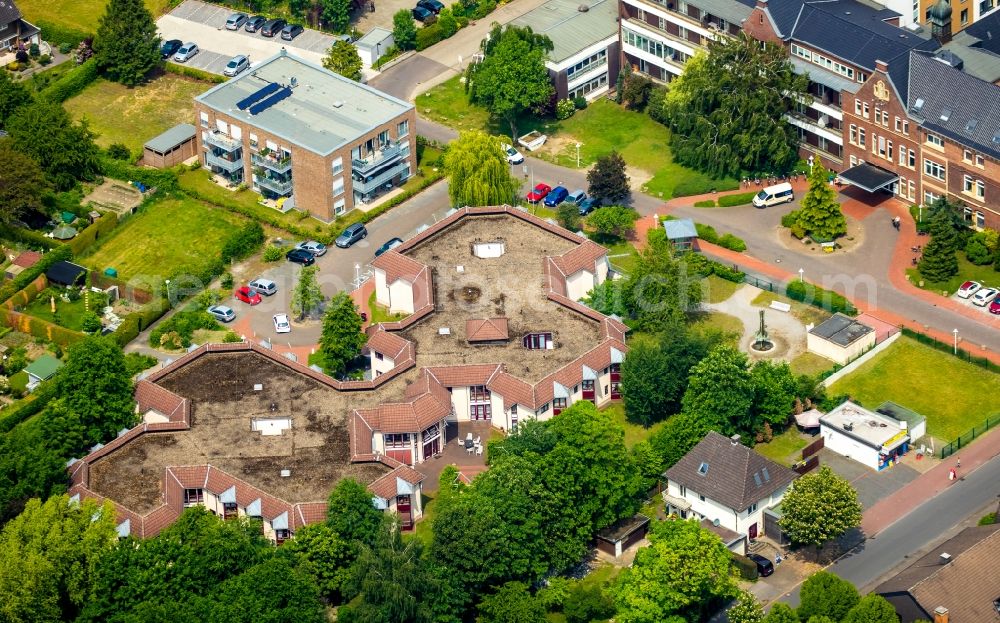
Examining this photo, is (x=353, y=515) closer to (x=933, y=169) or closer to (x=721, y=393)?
(x=721, y=393)

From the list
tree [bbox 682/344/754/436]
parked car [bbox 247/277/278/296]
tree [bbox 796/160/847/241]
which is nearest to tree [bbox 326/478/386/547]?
tree [bbox 682/344/754/436]

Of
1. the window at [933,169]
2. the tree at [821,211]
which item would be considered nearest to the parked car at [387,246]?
the tree at [821,211]

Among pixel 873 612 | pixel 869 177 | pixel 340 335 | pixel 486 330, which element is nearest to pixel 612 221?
pixel 486 330

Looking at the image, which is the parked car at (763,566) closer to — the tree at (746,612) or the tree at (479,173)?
the tree at (746,612)

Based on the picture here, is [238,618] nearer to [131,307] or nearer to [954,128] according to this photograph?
[131,307]

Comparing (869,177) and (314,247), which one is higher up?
(869,177)

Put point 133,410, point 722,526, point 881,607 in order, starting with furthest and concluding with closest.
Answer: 1. point 133,410
2. point 722,526
3. point 881,607

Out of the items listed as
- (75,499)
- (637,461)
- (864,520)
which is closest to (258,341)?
(75,499)
